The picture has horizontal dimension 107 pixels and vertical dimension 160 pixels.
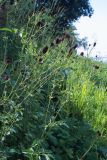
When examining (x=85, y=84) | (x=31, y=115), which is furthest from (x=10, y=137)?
(x=85, y=84)

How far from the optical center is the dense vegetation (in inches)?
121

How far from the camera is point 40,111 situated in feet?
12.2

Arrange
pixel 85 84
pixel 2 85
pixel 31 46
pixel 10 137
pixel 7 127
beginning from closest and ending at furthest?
pixel 7 127 < pixel 10 137 < pixel 2 85 < pixel 31 46 < pixel 85 84

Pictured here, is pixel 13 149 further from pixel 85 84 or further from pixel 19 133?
pixel 85 84

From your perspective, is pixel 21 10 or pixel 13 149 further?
pixel 21 10

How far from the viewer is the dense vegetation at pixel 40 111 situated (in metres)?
3.07

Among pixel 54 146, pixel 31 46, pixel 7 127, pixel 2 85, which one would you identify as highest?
pixel 31 46

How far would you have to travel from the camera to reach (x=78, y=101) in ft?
14.9

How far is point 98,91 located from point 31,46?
139 cm

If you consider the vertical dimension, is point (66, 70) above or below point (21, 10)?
below

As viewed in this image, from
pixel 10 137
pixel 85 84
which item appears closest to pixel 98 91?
pixel 85 84

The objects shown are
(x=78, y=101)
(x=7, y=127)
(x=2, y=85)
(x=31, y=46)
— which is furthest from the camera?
(x=78, y=101)

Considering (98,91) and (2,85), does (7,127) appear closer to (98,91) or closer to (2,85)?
(2,85)

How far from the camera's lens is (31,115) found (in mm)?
3488
